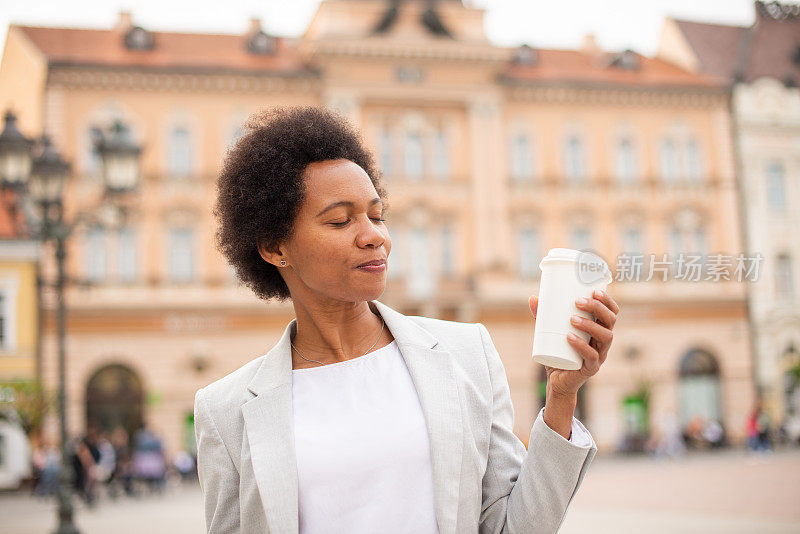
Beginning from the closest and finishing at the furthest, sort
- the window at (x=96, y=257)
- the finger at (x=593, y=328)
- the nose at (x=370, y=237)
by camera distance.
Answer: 1. the finger at (x=593, y=328)
2. the nose at (x=370, y=237)
3. the window at (x=96, y=257)

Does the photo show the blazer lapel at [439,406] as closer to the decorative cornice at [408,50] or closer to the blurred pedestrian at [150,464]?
the blurred pedestrian at [150,464]

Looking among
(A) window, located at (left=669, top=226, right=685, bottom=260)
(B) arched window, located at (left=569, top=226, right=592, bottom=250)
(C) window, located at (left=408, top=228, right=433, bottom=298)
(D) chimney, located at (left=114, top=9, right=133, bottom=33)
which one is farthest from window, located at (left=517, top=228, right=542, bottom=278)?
(D) chimney, located at (left=114, top=9, right=133, bottom=33)

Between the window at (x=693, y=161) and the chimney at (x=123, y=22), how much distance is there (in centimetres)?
1896

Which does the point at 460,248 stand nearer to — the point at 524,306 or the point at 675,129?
the point at 524,306

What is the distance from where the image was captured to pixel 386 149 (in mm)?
30609

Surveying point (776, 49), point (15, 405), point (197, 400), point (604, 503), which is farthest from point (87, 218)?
point (776, 49)

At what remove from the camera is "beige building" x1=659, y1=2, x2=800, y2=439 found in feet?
106

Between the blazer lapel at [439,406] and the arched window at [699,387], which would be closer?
the blazer lapel at [439,406]

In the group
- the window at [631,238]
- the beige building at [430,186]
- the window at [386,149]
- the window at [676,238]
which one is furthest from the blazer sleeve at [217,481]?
the window at [676,238]

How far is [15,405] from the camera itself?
2470 centimetres

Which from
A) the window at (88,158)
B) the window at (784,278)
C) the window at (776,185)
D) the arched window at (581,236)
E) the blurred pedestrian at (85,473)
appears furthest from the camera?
the window at (776,185)

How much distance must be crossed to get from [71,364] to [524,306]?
44.6ft

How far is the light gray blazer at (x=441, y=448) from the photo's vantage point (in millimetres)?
2139

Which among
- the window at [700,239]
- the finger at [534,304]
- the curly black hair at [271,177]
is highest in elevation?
Answer: the window at [700,239]
